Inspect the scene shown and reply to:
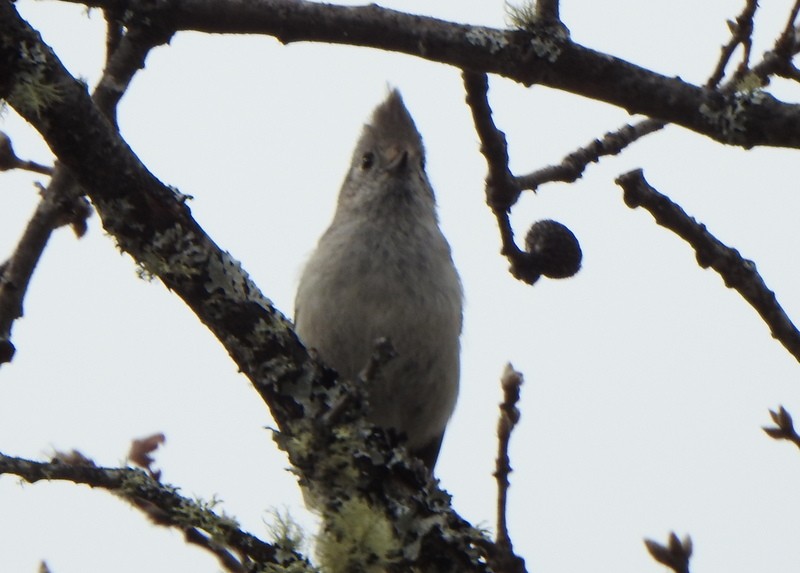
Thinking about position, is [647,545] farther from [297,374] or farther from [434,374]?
[434,374]

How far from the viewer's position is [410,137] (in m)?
4.98

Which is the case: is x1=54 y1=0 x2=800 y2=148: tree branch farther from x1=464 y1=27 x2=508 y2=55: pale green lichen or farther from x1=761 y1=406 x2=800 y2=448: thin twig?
x1=761 y1=406 x2=800 y2=448: thin twig

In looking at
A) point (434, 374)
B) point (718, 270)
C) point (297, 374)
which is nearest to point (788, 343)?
point (718, 270)

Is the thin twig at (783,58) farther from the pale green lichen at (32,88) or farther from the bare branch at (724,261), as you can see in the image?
the pale green lichen at (32,88)

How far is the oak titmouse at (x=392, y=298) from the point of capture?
13.8 ft

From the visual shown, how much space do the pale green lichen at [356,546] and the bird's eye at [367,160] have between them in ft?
10.0

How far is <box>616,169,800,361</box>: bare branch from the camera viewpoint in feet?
7.25

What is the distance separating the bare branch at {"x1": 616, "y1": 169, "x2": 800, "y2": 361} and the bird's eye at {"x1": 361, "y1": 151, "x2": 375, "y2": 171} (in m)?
2.70

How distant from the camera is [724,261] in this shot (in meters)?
2.26

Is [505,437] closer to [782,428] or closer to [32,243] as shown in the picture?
[782,428]

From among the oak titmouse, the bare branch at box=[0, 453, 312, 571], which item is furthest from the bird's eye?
the bare branch at box=[0, 453, 312, 571]

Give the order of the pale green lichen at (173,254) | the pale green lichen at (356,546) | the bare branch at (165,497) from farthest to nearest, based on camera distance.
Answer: the pale green lichen at (173,254)
the bare branch at (165,497)
the pale green lichen at (356,546)

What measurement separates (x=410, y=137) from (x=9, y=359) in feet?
8.61

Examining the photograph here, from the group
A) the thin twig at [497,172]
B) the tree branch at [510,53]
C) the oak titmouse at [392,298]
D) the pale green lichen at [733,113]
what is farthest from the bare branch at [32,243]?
the pale green lichen at [733,113]
